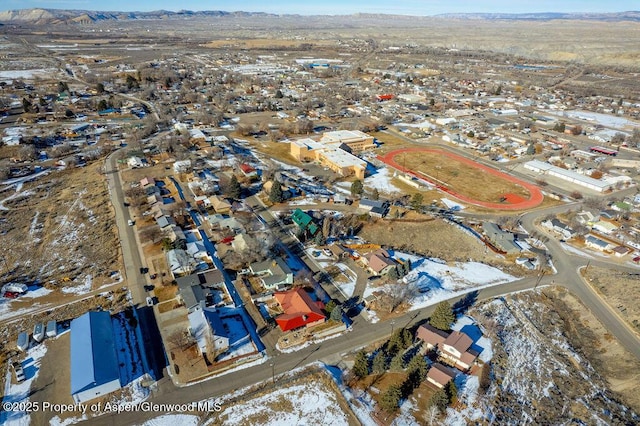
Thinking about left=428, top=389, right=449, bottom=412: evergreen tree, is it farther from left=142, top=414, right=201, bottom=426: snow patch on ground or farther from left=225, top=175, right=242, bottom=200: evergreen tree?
left=225, top=175, right=242, bottom=200: evergreen tree

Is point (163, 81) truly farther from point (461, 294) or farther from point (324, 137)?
point (461, 294)

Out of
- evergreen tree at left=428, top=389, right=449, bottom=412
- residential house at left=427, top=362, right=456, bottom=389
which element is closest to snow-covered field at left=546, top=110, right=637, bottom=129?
residential house at left=427, top=362, right=456, bottom=389

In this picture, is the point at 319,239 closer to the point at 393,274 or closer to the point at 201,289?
the point at 393,274

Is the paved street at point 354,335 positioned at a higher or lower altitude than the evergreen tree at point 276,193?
lower

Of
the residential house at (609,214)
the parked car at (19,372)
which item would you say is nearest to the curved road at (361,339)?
the parked car at (19,372)

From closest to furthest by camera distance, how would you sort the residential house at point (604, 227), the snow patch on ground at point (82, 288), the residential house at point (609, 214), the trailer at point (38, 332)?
the trailer at point (38, 332) < the snow patch on ground at point (82, 288) < the residential house at point (604, 227) < the residential house at point (609, 214)

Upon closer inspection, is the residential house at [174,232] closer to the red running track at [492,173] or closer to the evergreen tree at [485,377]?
the evergreen tree at [485,377]

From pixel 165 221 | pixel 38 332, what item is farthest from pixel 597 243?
pixel 38 332
